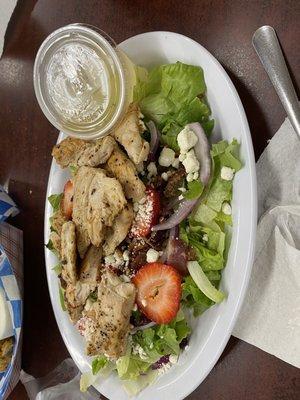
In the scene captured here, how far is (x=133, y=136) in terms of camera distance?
1.20 metres

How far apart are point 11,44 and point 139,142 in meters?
0.69

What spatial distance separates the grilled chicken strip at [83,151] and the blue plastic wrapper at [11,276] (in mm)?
301

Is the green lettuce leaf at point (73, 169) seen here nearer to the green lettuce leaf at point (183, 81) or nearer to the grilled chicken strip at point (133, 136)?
the grilled chicken strip at point (133, 136)

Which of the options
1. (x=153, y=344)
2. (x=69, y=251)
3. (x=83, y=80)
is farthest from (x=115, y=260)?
(x=83, y=80)

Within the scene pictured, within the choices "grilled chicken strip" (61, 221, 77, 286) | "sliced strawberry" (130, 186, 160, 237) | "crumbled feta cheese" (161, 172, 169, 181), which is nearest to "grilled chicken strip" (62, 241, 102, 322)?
"grilled chicken strip" (61, 221, 77, 286)

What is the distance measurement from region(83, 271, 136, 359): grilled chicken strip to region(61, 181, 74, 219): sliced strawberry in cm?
19

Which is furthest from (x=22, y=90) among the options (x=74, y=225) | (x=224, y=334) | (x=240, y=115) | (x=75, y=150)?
(x=224, y=334)

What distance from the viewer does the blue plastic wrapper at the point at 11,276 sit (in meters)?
1.47

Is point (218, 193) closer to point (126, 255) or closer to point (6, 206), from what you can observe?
Result: point (126, 255)

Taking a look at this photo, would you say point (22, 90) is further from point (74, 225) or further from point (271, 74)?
point (271, 74)

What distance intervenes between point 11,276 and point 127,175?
50 centimetres

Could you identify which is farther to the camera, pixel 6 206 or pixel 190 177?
pixel 6 206

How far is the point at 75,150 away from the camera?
53.4 inches

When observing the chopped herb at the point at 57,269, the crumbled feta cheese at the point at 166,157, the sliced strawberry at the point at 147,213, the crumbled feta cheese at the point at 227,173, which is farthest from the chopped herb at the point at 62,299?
the crumbled feta cheese at the point at 227,173
